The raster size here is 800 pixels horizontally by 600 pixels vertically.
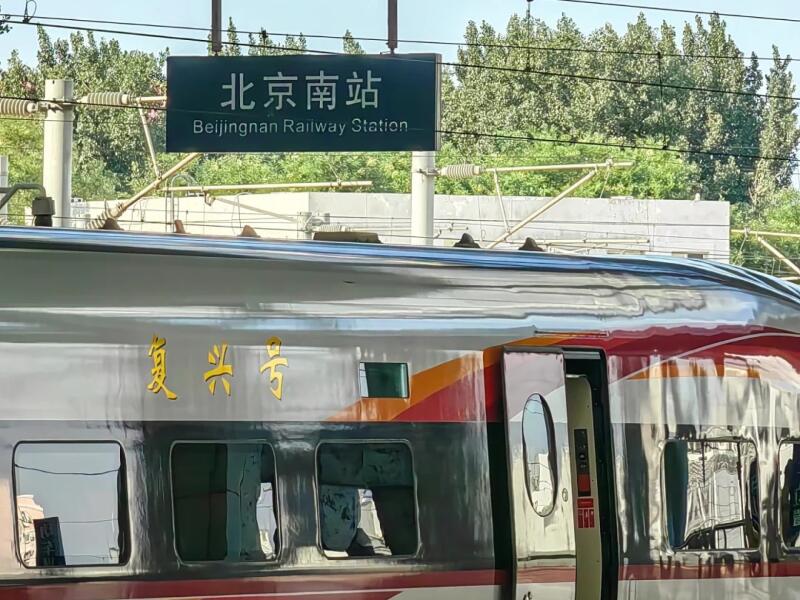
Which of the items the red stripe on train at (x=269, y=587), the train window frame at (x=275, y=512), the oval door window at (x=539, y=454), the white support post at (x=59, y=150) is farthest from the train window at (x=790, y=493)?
the white support post at (x=59, y=150)

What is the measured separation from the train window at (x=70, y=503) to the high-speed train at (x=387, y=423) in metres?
0.01

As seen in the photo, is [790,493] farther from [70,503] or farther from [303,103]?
[303,103]

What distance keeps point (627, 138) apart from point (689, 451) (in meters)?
66.1

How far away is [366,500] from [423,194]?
16340 mm

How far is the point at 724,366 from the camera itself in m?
8.75

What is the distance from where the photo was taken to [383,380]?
7.62 metres

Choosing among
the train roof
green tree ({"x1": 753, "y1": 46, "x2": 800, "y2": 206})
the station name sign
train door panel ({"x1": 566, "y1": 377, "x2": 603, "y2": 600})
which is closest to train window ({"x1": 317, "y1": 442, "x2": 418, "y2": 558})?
the train roof

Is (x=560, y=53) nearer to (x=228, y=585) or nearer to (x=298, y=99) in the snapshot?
(x=298, y=99)

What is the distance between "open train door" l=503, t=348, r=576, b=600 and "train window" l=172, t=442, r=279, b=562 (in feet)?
4.34

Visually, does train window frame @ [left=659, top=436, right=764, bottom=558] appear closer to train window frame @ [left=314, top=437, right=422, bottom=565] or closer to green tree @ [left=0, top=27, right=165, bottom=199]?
train window frame @ [left=314, top=437, right=422, bottom=565]

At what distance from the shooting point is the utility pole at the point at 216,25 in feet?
57.7

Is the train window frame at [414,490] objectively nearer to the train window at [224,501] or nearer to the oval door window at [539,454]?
the train window at [224,501]

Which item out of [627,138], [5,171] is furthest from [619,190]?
[5,171]

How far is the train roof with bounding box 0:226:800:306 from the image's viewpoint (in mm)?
7121
